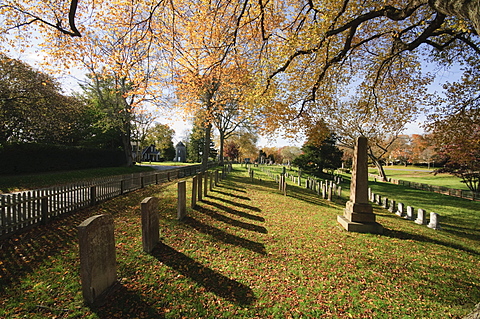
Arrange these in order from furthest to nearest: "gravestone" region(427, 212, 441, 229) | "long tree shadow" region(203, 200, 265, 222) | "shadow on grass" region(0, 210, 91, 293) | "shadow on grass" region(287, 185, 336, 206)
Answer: "shadow on grass" region(287, 185, 336, 206)
"long tree shadow" region(203, 200, 265, 222)
"gravestone" region(427, 212, 441, 229)
"shadow on grass" region(0, 210, 91, 293)

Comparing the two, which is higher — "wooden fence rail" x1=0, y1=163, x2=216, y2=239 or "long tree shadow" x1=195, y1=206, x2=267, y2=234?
"wooden fence rail" x1=0, y1=163, x2=216, y2=239

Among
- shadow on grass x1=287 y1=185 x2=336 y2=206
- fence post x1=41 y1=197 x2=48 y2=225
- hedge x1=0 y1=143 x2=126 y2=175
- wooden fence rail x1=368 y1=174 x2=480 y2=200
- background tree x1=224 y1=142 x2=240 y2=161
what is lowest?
wooden fence rail x1=368 y1=174 x2=480 y2=200

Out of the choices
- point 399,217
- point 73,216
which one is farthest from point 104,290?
point 399,217

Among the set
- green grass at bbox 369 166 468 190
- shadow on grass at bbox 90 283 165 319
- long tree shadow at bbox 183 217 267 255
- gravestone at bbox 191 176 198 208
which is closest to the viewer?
shadow on grass at bbox 90 283 165 319

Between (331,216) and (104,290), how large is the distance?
8455mm

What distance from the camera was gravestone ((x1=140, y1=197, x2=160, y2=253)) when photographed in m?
4.90

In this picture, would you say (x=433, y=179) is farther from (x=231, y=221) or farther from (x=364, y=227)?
(x=231, y=221)

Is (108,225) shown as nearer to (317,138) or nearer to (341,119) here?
(317,138)

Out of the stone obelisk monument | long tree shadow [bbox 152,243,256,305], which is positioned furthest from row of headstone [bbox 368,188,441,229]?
long tree shadow [bbox 152,243,256,305]

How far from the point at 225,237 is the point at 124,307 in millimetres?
3222

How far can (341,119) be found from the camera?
29.0 meters

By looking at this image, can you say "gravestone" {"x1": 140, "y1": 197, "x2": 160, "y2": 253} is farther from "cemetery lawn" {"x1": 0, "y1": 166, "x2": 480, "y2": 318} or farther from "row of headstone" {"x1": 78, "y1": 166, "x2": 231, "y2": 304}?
"row of headstone" {"x1": 78, "y1": 166, "x2": 231, "y2": 304}

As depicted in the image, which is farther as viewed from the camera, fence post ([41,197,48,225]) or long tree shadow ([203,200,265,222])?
long tree shadow ([203,200,265,222])

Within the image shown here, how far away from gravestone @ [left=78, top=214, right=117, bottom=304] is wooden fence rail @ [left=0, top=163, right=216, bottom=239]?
414cm
